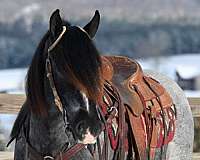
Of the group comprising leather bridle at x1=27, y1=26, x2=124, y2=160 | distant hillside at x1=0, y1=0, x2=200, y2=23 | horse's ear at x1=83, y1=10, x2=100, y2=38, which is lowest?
leather bridle at x1=27, y1=26, x2=124, y2=160

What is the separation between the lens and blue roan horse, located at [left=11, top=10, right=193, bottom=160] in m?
3.24

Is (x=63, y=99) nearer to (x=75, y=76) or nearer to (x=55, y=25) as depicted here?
(x=75, y=76)

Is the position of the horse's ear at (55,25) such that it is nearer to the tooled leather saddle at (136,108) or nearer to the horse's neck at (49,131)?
the horse's neck at (49,131)

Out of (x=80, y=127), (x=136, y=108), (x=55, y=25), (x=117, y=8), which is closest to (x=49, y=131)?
(x=80, y=127)

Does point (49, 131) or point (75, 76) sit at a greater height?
point (75, 76)

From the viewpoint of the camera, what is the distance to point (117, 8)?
66375mm

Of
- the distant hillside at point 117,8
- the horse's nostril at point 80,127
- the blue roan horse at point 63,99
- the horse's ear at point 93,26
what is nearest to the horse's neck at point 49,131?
the blue roan horse at point 63,99

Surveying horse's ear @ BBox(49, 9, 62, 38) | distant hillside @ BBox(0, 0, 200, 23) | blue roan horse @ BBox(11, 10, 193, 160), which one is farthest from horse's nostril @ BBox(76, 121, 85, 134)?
distant hillside @ BBox(0, 0, 200, 23)

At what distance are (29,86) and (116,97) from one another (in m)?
0.68

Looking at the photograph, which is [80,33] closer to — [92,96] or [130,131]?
[92,96]

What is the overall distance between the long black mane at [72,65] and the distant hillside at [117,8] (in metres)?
51.5

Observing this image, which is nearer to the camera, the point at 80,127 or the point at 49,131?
the point at 80,127

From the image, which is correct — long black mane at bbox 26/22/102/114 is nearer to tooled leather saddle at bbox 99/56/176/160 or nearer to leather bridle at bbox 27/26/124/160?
leather bridle at bbox 27/26/124/160

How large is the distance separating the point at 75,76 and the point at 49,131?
45 cm
